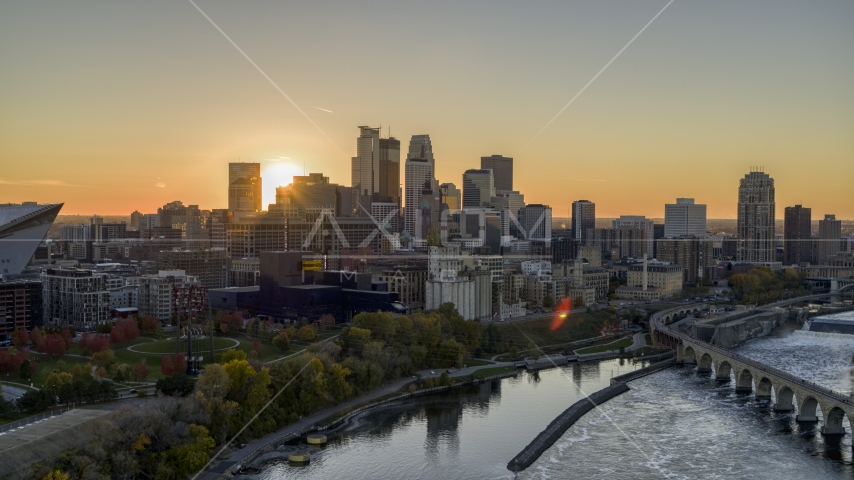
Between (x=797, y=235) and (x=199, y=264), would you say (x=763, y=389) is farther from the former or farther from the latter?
(x=797, y=235)

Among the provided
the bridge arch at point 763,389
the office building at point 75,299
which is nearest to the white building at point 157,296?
the office building at point 75,299

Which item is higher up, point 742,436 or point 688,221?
point 688,221

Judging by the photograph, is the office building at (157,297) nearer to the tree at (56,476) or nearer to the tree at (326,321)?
the tree at (326,321)

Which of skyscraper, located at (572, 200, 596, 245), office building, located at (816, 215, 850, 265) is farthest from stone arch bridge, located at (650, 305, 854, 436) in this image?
skyscraper, located at (572, 200, 596, 245)

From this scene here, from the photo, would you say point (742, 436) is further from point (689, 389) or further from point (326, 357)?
point (326, 357)

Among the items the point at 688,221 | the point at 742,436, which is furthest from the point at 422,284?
the point at 688,221

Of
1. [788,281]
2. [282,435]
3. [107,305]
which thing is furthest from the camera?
[788,281]

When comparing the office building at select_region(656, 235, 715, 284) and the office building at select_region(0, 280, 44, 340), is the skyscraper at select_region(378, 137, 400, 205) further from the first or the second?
the office building at select_region(0, 280, 44, 340)
